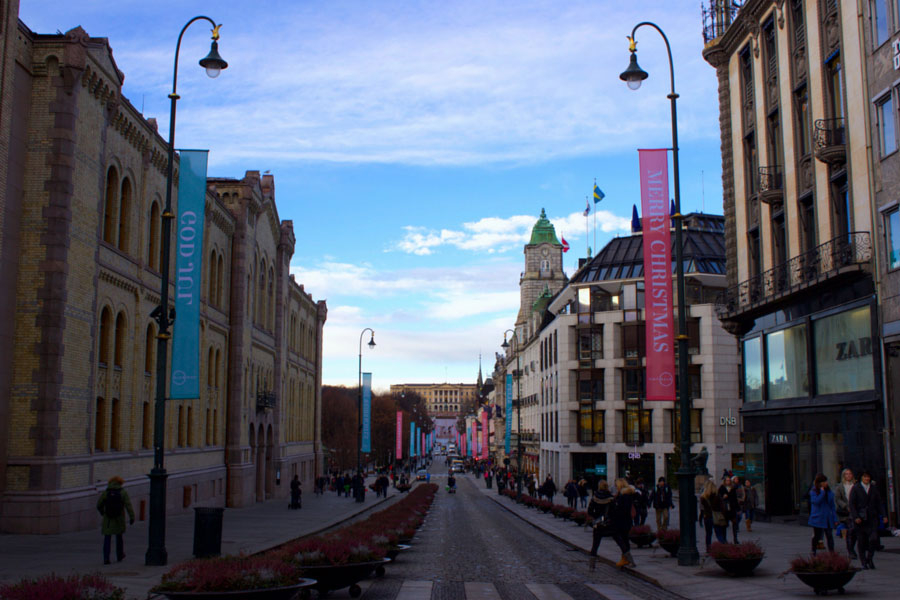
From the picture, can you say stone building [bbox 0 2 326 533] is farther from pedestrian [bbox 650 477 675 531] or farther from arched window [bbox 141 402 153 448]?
pedestrian [bbox 650 477 675 531]

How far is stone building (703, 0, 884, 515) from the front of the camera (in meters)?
22.6

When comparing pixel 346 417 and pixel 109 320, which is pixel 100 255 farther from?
pixel 346 417

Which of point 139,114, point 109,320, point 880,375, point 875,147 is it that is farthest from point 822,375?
point 139,114

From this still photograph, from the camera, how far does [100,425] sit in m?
27.0

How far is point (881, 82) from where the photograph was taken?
2212cm

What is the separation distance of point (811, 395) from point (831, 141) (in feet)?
25.6

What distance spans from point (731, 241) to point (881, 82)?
11.8 m

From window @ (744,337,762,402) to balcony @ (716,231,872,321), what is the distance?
1.18 metres

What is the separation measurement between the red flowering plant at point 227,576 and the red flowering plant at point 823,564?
7.37 metres

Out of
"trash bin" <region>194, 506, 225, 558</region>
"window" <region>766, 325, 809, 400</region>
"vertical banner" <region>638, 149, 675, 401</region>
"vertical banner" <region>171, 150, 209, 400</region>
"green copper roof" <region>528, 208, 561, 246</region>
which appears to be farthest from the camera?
"green copper roof" <region>528, 208, 561, 246</region>

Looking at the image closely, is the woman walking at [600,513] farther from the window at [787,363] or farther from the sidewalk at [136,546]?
the window at [787,363]

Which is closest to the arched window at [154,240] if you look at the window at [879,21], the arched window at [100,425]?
the arched window at [100,425]

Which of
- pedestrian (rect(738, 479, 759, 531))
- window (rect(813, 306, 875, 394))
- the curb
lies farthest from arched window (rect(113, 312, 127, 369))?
window (rect(813, 306, 875, 394))

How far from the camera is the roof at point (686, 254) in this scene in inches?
2581
